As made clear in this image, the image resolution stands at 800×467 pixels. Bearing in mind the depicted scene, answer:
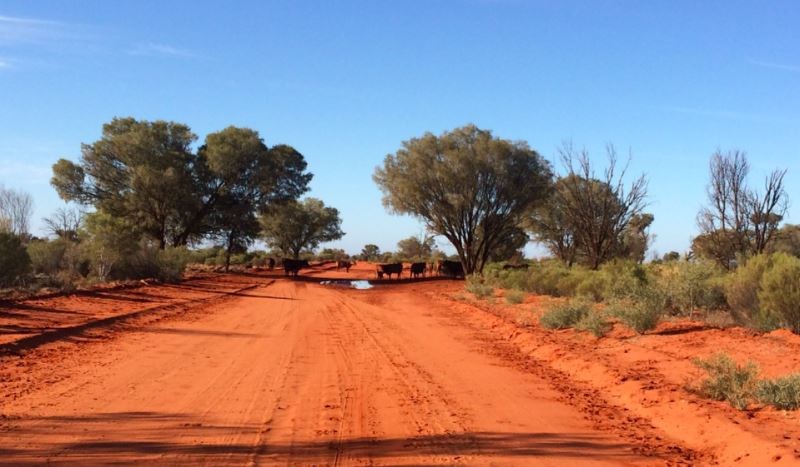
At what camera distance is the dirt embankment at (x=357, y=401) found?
20.2ft

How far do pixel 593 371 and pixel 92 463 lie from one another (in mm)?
7974

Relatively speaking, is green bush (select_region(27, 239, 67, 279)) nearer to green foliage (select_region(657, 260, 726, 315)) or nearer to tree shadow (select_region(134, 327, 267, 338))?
tree shadow (select_region(134, 327, 267, 338))

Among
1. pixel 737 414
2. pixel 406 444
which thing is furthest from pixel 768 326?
pixel 406 444

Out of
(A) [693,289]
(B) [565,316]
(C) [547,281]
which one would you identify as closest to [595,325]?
(B) [565,316]

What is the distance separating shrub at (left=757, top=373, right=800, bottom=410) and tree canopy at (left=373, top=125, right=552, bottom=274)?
3609 cm

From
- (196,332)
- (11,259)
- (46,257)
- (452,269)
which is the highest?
(452,269)

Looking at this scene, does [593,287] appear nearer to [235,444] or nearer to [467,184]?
[235,444]

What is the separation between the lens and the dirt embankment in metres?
6.15

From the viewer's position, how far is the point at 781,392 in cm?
759

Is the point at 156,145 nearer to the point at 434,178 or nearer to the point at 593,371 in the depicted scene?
the point at 434,178

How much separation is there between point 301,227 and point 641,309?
75.2m

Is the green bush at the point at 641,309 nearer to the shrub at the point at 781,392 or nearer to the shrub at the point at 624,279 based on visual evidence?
the shrub at the point at 624,279

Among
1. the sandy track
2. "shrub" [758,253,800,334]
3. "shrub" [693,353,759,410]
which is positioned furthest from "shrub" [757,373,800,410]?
"shrub" [758,253,800,334]

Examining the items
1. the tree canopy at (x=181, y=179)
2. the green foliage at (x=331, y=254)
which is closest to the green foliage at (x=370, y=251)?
the green foliage at (x=331, y=254)
